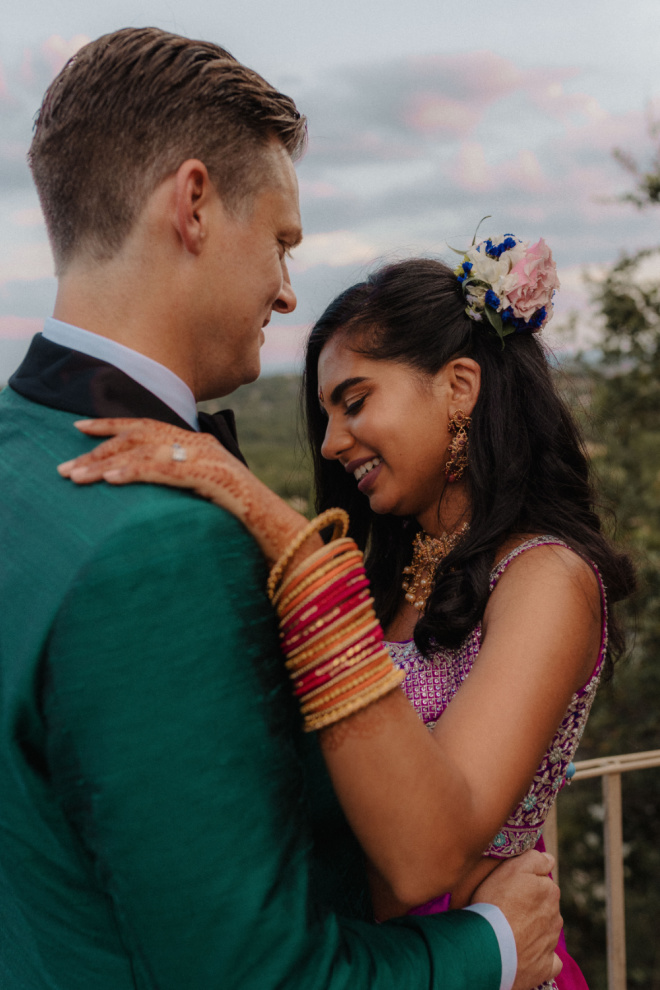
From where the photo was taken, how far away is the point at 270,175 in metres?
1.35

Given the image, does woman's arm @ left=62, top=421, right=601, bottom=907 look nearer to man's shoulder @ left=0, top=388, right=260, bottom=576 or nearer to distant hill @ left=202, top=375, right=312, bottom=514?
man's shoulder @ left=0, top=388, right=260, bottom=576

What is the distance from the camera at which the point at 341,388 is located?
7.42 feet

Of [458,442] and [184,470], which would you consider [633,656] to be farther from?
[184,470]

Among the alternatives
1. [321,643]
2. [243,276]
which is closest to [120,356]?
[243,276]

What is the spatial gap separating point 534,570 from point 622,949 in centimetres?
185

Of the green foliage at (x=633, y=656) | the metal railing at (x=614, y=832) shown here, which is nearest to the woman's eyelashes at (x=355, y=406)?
the metal railing at (x=614, y=832)

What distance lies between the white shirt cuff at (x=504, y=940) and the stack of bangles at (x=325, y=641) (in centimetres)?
58

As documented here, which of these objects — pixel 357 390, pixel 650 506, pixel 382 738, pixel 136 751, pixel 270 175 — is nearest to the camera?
pixel 136 751

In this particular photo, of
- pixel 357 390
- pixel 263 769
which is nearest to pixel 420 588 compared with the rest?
pixel 357 390

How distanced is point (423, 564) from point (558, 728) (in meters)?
0.76

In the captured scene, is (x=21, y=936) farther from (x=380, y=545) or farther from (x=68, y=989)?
(x=380, y=545)

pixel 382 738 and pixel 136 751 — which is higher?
pixel 136 751

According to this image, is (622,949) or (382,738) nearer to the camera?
(382,738)

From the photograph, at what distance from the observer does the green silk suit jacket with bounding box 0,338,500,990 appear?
90 cm
